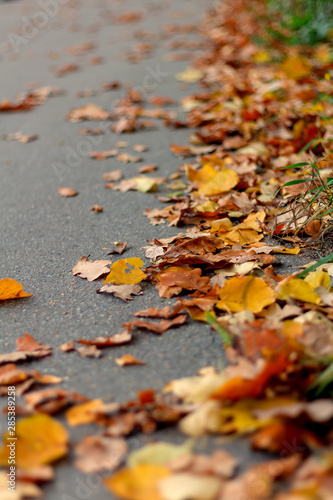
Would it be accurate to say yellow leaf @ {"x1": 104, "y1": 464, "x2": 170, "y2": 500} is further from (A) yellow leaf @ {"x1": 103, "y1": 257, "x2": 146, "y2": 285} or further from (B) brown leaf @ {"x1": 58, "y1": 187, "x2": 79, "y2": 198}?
(B) brown leaf @ {"x1": 58, "y1": 187, "x2": 79, "y2": 198}

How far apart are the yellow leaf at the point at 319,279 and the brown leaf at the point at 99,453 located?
2.96ft

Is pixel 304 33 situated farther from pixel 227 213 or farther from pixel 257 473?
pixel 257 473

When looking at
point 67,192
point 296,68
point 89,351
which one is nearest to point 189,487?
point 89,351

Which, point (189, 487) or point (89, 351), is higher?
point (189, 487)

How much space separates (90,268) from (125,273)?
21 centimetres

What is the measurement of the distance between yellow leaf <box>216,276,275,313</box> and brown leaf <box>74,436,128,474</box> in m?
0.64

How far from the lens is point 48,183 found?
127 inches

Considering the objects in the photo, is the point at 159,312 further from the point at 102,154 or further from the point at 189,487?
the point at 102,154

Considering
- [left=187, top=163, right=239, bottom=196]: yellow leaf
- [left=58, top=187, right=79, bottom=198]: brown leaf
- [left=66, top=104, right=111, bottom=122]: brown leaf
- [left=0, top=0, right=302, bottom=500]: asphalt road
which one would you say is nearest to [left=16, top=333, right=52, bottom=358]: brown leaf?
[left=0, top=0, right=302, bottom=500]: asphalt road

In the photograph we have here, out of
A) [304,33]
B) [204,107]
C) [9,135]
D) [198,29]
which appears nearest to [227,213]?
[204,107]

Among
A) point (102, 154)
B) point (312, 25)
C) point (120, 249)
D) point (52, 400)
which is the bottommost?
point (102, 154)

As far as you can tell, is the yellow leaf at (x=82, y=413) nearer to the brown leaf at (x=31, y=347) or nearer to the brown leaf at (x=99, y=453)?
the brown leaf at (x=99, y=453)

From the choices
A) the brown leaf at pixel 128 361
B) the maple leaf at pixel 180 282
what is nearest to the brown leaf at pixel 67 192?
the maple leaf at pixel 180 282

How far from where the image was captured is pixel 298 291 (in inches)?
69.1
